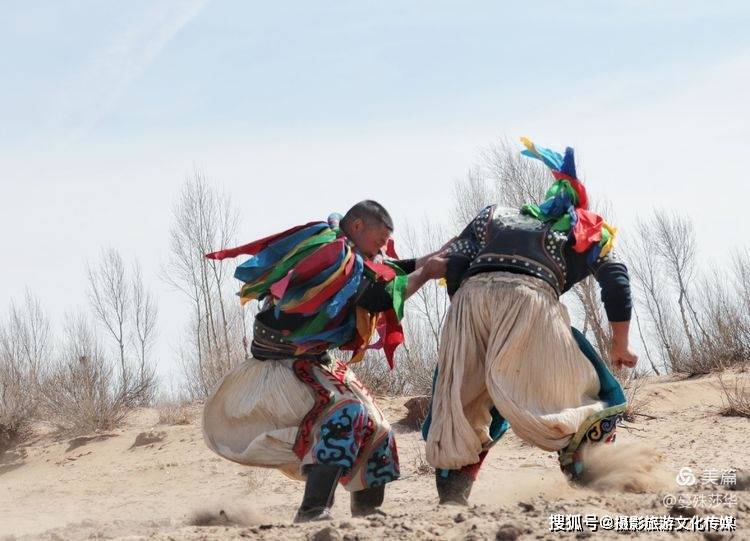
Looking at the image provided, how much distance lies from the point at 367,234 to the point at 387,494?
9.07 ft

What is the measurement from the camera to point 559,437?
4.30 metres

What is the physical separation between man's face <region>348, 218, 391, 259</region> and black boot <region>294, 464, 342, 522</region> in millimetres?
1107

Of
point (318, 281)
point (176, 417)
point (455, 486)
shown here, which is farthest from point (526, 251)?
point (176, 417)

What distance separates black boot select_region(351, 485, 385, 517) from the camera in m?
4.61

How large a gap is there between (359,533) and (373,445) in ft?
3.86

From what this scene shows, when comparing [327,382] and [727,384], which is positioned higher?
[327,382]

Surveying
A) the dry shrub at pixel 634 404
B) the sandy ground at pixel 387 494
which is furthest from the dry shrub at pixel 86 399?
the dry shrub at pixel 634 404

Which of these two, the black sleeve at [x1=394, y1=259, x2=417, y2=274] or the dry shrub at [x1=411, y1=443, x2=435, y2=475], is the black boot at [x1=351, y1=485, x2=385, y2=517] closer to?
the black sleeve at [x1=394, y1=259, x2=417, y2=274]

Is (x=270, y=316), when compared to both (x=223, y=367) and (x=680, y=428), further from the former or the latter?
(x=223, y=367)

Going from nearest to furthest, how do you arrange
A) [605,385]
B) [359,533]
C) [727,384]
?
[359,533], [605,385], [727,384]

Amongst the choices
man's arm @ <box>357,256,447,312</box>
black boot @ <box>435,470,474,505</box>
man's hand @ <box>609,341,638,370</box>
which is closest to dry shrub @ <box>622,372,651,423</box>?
man's hand @ <box>609,341,638,370</box>

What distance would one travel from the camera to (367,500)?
4.61 metres

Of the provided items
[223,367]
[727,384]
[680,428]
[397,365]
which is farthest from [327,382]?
[397,365]

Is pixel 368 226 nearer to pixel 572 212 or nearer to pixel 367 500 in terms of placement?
pixel 572 212
